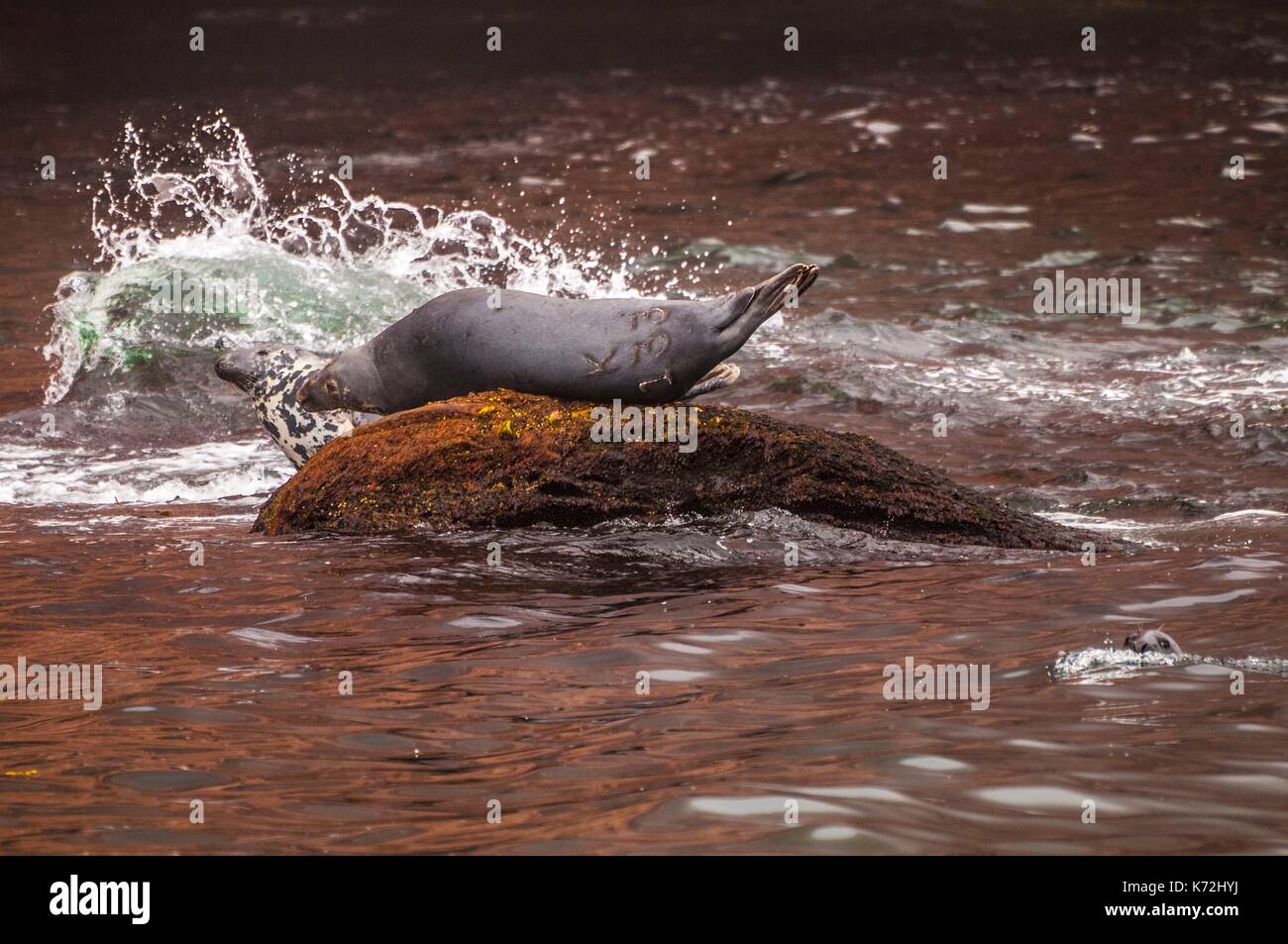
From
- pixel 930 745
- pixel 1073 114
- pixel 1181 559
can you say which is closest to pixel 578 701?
pixel 930 745

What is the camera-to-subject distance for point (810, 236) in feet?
48.8

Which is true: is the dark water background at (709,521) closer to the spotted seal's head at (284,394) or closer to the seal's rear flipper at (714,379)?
the spotted seal's head at (284,394)

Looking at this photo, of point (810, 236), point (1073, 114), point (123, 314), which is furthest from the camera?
point (1073, 114)

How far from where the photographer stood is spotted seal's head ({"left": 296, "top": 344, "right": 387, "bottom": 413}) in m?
7.17

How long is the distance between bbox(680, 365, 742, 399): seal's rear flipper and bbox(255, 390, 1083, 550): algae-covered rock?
6.2 inches

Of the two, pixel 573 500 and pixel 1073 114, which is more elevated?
pixel 1073 114

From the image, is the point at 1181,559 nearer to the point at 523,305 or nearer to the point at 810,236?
the point at 523,305

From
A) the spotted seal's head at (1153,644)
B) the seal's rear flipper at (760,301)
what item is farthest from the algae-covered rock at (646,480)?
the spotted seal's head at (1153,644)

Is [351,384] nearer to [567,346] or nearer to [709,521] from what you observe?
[567,346]

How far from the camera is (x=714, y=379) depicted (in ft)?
21.2

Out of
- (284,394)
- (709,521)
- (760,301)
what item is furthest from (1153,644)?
(284,394)

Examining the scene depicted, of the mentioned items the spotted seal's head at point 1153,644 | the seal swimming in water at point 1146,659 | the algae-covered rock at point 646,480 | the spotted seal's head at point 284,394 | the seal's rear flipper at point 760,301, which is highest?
the seal's rear flipper at point 760,301

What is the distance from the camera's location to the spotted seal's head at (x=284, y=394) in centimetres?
767
